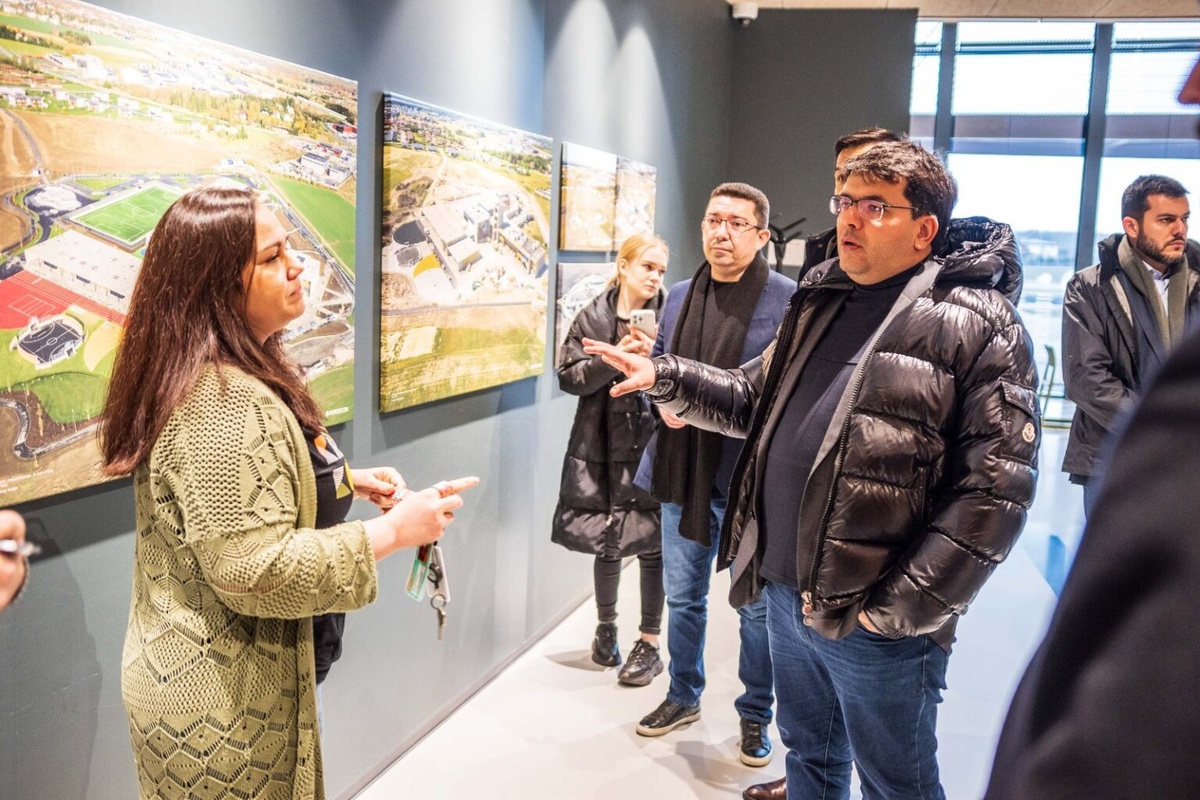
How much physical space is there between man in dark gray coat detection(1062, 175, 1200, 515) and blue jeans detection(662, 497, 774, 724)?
1494 millimetres

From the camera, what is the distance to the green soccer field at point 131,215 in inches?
67.4

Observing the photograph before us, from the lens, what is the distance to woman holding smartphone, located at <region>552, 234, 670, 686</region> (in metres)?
3.48

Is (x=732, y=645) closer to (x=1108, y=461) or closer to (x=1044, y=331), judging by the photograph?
(x=1108, y=461)

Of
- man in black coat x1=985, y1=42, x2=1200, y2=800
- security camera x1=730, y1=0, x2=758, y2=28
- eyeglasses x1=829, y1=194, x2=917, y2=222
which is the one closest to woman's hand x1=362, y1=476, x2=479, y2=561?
eyeglasses x1=829, y1=194, x2=917, y2=222

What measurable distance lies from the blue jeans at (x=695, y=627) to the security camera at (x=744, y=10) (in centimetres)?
468

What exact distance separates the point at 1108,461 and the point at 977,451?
1409 millimetres

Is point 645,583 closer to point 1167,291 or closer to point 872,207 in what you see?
point 872,207

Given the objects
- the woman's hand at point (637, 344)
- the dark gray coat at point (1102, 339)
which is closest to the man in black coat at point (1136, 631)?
the woman's hand at point (637, 344)

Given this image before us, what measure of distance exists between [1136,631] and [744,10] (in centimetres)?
688

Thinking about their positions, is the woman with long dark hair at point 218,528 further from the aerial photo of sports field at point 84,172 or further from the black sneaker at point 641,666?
the black sneaker at point 641,666

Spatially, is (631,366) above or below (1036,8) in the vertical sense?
below

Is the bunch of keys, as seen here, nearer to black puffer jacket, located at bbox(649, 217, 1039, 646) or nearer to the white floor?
black puffer jacket, located at bbox(649, 217, 1039, 646)

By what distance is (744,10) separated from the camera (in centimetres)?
662

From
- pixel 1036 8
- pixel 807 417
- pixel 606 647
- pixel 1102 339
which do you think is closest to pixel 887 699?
pixel 807 417
